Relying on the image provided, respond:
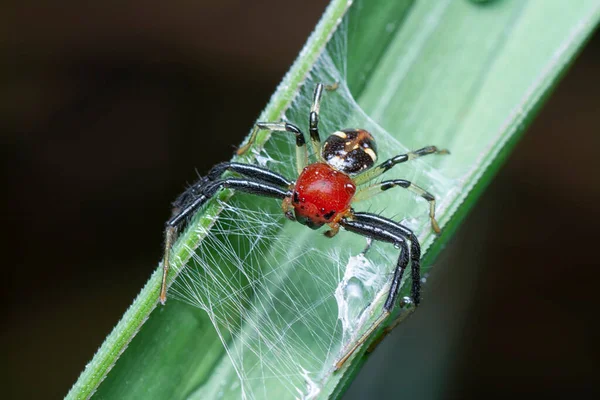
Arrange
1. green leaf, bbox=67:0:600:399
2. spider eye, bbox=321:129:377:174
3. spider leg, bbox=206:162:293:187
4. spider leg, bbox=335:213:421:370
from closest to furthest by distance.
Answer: green leaf, bbox=67:0:600:399 → spider leg, bbox=335:213:421:370 → spider leg, bbox=206:162:293:187 → spider eye, bbox=321:129:377:174

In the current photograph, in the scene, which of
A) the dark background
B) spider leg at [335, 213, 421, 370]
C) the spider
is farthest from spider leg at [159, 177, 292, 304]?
the dark background

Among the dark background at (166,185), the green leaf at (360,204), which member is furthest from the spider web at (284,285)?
the dark background at (166,185)

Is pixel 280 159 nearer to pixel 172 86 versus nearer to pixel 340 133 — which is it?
pixel 340 133

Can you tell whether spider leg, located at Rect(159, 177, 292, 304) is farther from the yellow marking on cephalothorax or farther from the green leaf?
the yellow marking on cephalothorax

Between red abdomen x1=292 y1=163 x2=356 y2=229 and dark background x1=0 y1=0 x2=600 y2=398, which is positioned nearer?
red abdomen x1=292 y1=163 x2=356 y2=229

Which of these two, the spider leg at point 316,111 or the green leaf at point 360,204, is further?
the spider leg at point 316,111

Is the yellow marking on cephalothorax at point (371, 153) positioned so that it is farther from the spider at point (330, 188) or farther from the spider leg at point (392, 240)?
the spider leg at point (392, 240)

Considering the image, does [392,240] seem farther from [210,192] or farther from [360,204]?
[210,192]
